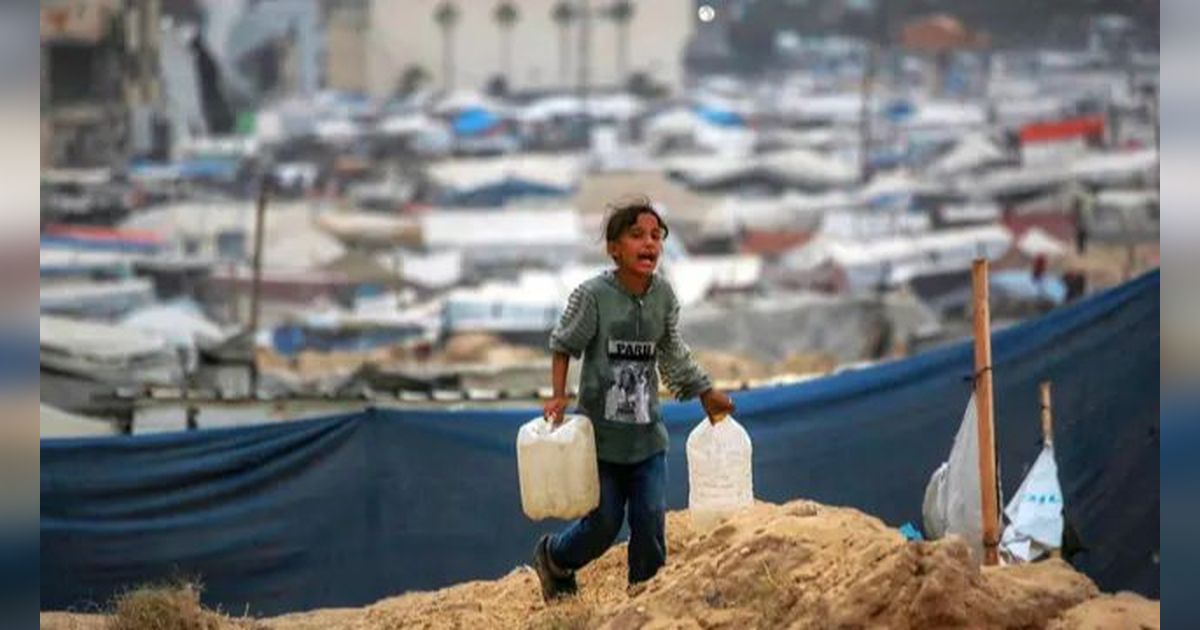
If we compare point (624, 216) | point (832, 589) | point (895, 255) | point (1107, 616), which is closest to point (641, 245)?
point (624, 216)

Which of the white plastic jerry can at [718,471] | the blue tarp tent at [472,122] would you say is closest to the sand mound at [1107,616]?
the white plastic jerry can at [718,471]

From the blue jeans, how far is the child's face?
699mm

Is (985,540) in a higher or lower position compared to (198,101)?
lower

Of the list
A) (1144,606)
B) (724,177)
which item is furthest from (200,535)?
(724,177)

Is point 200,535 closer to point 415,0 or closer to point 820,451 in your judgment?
point 820,451

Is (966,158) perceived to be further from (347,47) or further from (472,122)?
(347,47)

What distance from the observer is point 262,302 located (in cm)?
4759

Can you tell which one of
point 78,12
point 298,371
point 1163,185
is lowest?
point 298,371

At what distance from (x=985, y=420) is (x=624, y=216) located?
1903 millimetres

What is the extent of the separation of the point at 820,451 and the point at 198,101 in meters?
66.8

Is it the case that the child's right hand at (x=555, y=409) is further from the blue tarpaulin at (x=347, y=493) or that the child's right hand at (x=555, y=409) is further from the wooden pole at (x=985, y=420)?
the blue tarpaulin at (x=347, y=493)

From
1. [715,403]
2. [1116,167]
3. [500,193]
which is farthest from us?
[1116,167]

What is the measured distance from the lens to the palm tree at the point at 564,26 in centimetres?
8638

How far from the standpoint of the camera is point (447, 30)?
283ft
